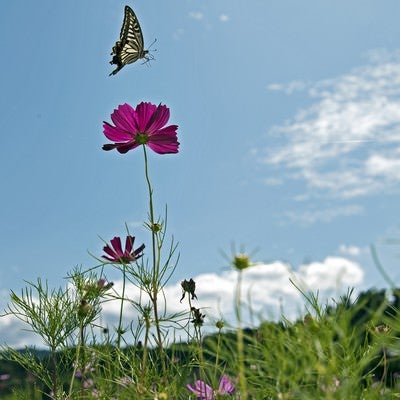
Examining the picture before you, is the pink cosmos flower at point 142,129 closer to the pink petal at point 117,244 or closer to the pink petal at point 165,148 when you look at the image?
the pink petal at point 165,148

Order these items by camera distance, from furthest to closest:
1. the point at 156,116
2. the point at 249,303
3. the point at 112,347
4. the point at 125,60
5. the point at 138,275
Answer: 1. the point at 125,60
2. the point at 112,347
3. the point at 156,116
4. the point at 138,275
5. the point at 249,303

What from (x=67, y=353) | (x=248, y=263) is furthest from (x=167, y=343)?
(x=248, y=263)

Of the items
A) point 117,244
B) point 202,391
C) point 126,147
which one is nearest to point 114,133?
point 126,147

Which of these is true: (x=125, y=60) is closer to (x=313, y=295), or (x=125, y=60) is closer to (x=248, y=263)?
(x=313, y=295)

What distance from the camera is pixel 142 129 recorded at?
5.00 ft

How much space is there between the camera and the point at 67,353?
1.82m

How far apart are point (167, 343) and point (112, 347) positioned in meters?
0.35

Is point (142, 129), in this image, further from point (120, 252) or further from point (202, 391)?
point (202, 391)

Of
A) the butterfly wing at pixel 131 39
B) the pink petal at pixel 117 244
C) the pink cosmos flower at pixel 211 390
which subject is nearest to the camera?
the pink cosmos flower at pixel 211 390

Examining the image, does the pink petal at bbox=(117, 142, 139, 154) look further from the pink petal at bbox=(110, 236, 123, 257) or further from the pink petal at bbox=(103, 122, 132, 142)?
the pink petal at bbox=(110, 236, 123, 257)

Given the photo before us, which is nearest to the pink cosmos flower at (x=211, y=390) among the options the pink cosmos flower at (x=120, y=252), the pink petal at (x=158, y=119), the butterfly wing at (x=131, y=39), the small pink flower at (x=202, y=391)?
the small pink flower at (x=202, y=391)

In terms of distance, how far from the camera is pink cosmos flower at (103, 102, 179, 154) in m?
1.52

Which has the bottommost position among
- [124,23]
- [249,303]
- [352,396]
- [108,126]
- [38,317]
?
[352,396]

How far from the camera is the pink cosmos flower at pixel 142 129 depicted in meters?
Answer: 1.52
